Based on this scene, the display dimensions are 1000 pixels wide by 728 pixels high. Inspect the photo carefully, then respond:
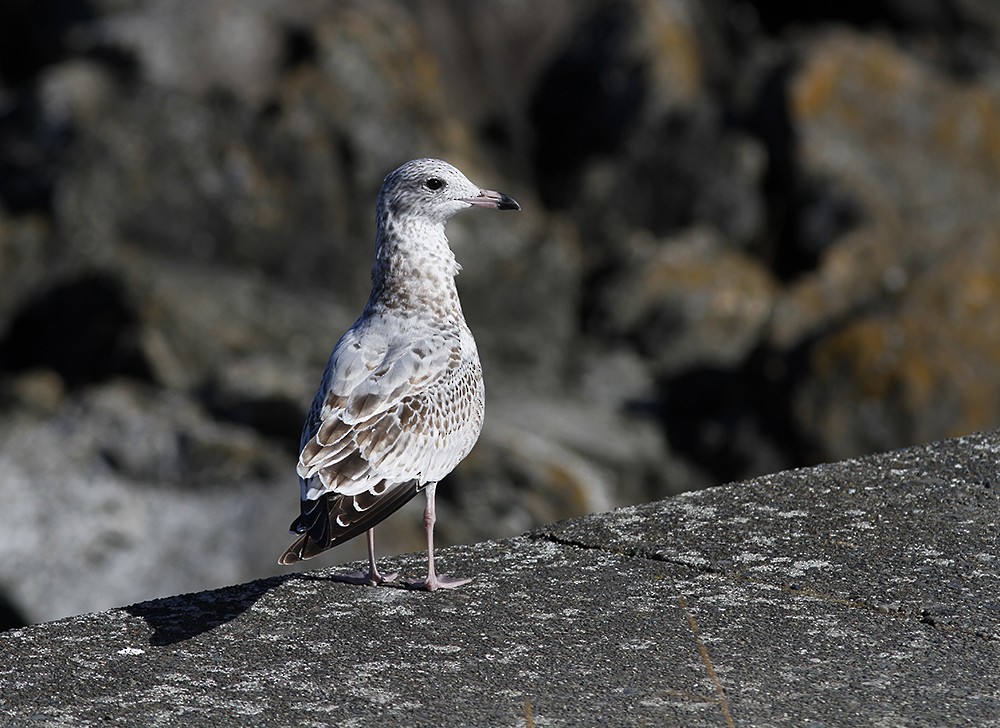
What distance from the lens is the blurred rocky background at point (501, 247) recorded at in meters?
9.58

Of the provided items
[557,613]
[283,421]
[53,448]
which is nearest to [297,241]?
[283,421]

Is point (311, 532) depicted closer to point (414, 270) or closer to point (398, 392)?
point (398, 392)

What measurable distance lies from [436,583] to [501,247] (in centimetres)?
1163

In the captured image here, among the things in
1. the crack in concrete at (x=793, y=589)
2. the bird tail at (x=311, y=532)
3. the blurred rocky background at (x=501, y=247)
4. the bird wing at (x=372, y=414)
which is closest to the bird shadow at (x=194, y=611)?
the bird tail at (x=311, y=532)

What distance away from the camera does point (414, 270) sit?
512 centimetres

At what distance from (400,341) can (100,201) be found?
10539 mm

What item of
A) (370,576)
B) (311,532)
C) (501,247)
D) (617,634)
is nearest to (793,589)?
(617,634)

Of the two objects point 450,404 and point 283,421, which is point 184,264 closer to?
point 283,421

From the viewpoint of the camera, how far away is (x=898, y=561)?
403 centimetres

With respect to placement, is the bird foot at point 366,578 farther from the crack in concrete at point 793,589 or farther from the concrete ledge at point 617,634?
the crack in concrete at point 793,589

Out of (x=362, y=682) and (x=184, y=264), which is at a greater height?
(x=184, y=264)

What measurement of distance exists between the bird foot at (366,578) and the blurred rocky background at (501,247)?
3935 mm

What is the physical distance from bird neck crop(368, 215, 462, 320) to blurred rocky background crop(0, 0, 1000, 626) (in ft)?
11.0

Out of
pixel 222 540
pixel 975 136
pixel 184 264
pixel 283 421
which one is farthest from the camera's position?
pixel 975 136
